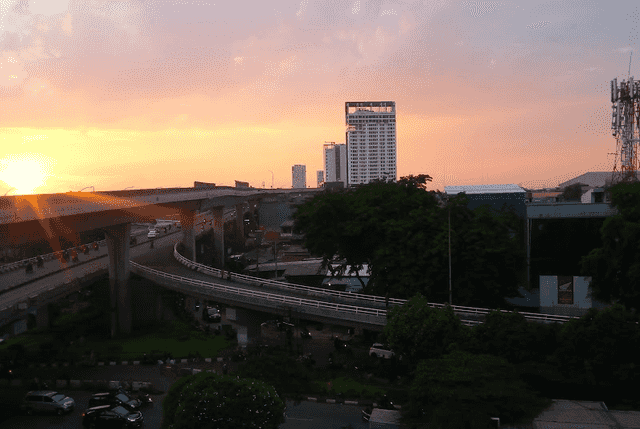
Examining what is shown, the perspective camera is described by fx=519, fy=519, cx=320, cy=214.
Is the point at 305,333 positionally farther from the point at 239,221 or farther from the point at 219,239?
the point at 239,221

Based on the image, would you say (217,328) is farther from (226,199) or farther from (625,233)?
(226,199)

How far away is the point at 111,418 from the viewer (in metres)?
19.0

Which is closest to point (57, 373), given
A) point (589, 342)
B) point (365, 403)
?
point (365, 403)

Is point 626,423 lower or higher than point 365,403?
higher

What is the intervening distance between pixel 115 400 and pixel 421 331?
12.2 m

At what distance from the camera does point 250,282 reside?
37438 millimetres

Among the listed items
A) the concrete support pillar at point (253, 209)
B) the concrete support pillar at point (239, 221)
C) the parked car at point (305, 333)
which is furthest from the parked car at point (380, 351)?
the concrete support pillar at point (253, 209)

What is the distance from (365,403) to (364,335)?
10897 mm

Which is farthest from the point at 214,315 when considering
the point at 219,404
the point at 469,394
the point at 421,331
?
A: the point at 219,404

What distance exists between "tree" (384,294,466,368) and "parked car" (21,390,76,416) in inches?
526

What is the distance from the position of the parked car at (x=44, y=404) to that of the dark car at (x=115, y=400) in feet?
3.67

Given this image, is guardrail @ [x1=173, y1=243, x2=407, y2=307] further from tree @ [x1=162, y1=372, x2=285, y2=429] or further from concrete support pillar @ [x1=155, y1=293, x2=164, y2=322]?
tree @ [x1=162, y1=372, x2=285, y2=429]

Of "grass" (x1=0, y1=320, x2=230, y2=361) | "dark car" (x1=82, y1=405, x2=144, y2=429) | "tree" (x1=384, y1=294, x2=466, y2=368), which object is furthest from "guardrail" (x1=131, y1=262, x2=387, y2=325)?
"dark car" (x1=82, y1=405, x2=144, y2=429)

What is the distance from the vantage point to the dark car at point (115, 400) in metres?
20.0
